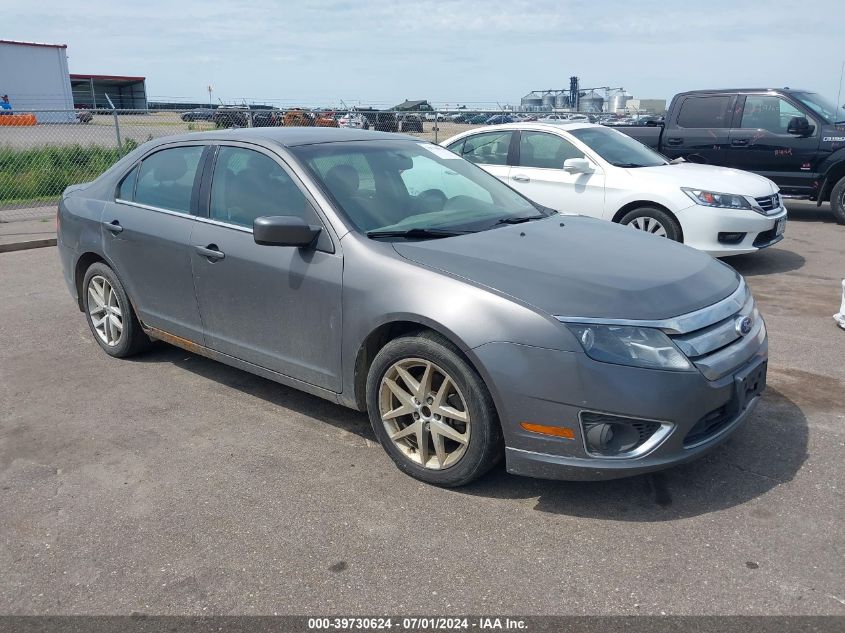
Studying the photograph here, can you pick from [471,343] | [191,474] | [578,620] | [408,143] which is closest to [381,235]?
[471,343]

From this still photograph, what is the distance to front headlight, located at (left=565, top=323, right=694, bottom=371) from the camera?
307 cm

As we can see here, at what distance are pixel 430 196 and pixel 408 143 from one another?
2.06 feet

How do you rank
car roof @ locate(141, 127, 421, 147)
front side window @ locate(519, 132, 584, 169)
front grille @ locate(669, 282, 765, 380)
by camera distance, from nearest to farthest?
1. front grille @ locate(669, 282, 765, 380)
2. car roof @ locate(141, 127, 421, 147)
3. front side window @ locate(519, 132, 584, 169)

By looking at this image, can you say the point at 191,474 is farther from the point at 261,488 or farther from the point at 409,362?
the point at 409,362

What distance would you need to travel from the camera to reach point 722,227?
7602 mm

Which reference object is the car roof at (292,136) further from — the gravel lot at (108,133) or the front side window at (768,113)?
the gravel lot at (108,133)

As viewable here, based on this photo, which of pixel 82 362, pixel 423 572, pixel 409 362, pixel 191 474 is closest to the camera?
pixel 423 572

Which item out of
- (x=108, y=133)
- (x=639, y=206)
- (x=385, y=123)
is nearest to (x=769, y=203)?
(x=639, y=206)

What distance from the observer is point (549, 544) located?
3072 mm

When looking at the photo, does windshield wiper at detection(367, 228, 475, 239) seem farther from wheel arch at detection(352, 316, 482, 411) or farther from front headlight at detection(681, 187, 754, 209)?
front headlight at detection(681, 187, 754, 209)

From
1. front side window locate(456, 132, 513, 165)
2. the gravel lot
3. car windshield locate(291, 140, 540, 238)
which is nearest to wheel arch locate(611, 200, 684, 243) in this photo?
front side window locate(456, 132, 513, 165)

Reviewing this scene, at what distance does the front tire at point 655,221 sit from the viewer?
Result: 25.5ft

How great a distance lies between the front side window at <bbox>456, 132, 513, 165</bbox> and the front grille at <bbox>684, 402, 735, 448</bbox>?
240 inches

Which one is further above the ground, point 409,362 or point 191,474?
point 409,362
